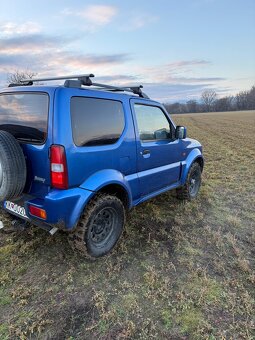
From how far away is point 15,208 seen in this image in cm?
302

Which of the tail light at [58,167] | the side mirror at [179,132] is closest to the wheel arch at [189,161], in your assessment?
the side mirror at [179,132]

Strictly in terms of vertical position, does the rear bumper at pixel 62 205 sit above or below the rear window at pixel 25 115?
below

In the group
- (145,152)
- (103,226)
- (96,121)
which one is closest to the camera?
(96,121)

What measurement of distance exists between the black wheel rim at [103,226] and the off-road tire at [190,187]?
6.61 feet

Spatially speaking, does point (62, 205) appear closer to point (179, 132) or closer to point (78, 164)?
point (78, 164)

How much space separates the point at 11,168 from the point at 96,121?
0.99 metres

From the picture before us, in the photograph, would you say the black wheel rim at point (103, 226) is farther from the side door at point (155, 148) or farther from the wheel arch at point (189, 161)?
the wheel arch at point (189, 161)

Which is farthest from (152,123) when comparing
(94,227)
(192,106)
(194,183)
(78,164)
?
(192,106)

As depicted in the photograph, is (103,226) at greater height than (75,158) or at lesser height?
lesser

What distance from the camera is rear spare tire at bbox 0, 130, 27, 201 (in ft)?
8.77

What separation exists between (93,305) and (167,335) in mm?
700

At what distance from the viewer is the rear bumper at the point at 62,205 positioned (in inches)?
105

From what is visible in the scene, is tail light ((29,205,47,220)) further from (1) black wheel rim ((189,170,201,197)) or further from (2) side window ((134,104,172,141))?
(1) black wheel rim ((189,170,201,197))

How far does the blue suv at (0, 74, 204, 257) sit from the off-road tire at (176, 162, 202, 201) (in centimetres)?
145
